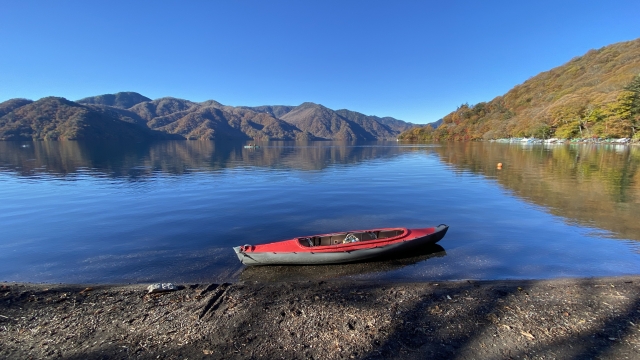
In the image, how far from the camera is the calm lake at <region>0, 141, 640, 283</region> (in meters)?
14.5

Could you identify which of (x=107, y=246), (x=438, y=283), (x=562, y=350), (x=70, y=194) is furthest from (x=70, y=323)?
(x=70, y=194)

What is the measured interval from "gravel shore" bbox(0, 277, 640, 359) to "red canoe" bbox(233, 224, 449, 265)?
236 cm

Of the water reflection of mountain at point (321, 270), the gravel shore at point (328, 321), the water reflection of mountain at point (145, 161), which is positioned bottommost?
the water reflection of mountain at point (321, 270)

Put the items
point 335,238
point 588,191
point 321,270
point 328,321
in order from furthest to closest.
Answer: point 588,191 < point 335,238 < point 321,270 < point 328,321

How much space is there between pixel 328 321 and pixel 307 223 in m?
13.1

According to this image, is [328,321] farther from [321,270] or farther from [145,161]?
[145,161]

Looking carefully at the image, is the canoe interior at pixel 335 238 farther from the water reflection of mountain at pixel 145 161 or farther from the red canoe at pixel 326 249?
the water reflection of mountain at pixel 145 161

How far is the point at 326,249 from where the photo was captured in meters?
14.2

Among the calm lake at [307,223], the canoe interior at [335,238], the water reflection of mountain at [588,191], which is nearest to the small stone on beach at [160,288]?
the calm lake at [307,223]

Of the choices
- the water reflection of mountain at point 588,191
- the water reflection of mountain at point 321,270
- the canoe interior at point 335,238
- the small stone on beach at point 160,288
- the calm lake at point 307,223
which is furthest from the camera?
the water reflection of mountain at point 588,191

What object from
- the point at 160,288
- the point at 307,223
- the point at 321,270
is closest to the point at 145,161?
the point at 307,223

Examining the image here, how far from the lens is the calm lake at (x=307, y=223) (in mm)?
14461

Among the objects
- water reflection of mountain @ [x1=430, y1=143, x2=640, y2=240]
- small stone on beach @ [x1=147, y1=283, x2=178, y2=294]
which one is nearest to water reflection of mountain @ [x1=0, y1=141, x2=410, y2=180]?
water reflection of mountain @ [x1=430, y1=143, x2=640, y2=240]

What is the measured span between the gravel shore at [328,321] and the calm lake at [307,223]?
252 cm
